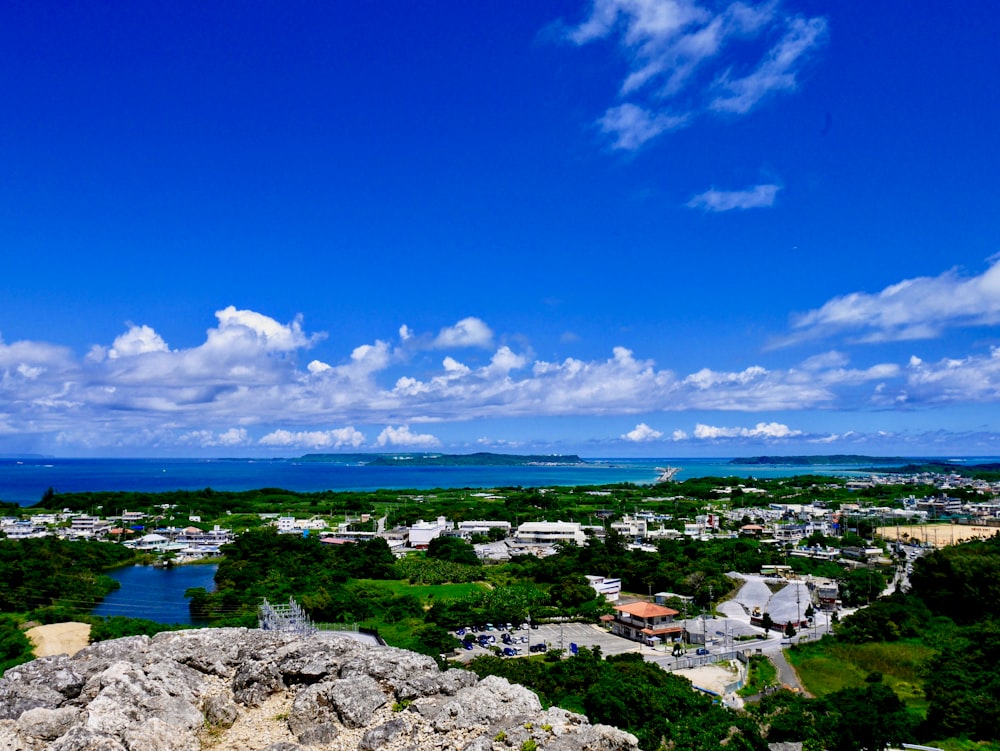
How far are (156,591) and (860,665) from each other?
Answer: 3079cm

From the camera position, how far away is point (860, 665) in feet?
72.6

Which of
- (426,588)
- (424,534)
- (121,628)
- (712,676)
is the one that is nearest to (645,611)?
(712,676)

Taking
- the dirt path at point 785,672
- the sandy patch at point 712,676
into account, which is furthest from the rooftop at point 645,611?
the sandy patch at point 712,676

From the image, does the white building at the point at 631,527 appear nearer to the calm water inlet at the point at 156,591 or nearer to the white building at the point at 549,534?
the white building at the point at 549,534

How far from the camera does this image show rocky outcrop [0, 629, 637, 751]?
17.9ft

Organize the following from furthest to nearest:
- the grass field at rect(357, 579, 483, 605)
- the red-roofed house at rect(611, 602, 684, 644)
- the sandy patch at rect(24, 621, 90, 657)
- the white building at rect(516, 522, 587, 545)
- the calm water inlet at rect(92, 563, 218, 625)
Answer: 1. the white building at rect(516, 522, 587, 545)
2. the grass field at rect(357, 579, 483, 605)
3. the calm water inlet at rect(92, 563, 218, 625)
4. the red-roofed house at rect(611, 602, 684, 644)
5. the sandy patch at rect(24, 621, 90, 657)

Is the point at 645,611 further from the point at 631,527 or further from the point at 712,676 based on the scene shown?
the point at 631,527

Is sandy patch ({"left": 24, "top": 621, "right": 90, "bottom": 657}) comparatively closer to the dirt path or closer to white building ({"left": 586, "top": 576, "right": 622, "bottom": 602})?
white building ({"left": 586, "top": 576, "right": 622, "bottom": 602})

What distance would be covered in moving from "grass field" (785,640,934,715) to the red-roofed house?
421 cm

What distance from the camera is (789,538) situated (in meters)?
52.8

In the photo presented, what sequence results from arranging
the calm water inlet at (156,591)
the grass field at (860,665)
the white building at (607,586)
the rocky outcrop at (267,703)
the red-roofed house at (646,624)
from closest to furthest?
1. the rocky outcrop at (267,703)
2. the grass field at (860,665)
3. the red-roofed house at (646,624)
4. the calm water inlet at (156,591)
5. the white building at (607,586)

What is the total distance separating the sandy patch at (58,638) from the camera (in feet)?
67.9

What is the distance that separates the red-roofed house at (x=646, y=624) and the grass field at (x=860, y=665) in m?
4.21

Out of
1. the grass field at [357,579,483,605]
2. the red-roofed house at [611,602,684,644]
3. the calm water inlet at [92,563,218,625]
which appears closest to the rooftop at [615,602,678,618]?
the red-roofed house at [611,602,684,644]
